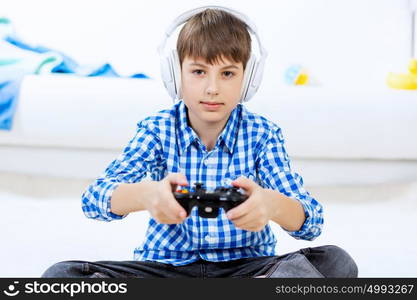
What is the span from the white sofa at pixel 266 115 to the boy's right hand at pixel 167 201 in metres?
1.14

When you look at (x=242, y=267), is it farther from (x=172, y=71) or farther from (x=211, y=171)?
(x=172, y=71)

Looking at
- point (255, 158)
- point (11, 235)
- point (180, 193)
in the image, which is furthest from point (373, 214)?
point (180, 193)

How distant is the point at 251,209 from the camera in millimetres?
843

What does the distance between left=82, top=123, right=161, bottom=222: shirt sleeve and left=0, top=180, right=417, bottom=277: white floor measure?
0.36 m

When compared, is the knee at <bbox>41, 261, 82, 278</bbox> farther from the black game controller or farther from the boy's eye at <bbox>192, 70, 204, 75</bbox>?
the boy's eye at <bbox>192, 70, 204, 75</bbox>

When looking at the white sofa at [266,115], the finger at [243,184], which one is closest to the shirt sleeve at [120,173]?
the finger at [243,184]

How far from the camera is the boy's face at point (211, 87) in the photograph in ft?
3.44

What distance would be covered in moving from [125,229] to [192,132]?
2.20 ft

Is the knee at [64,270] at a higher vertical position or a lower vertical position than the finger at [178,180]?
lower

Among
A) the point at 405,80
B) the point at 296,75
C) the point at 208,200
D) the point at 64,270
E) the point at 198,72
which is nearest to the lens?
the point at 208,200

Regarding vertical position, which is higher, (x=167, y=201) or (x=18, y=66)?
(x=18, y=66)

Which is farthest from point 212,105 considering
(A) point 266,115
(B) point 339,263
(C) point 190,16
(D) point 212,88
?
(A) point 266,115

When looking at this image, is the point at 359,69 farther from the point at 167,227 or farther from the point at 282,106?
the point at 167,227

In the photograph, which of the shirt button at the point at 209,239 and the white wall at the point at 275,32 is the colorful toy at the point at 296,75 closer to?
the white wall at the point at 275,32
